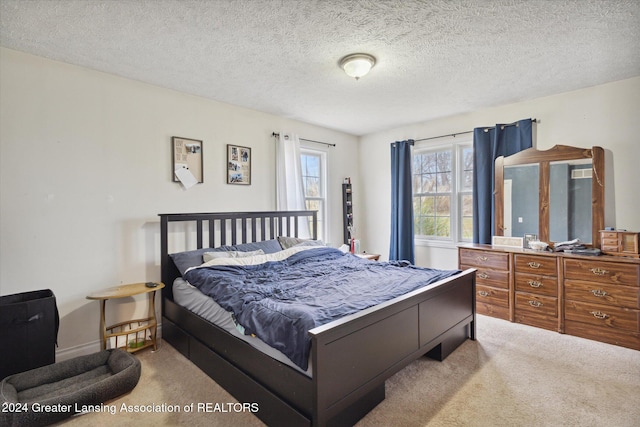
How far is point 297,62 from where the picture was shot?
2592 mm

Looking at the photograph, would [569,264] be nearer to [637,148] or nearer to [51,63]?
[637,148]

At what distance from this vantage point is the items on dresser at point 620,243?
2784 millimetres

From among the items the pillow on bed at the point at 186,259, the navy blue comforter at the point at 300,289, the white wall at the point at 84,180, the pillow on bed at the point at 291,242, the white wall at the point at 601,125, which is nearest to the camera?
the navy blue comforter at the point at 300,289

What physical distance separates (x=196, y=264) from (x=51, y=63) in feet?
6.61

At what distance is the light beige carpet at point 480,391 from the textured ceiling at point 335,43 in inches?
95.9

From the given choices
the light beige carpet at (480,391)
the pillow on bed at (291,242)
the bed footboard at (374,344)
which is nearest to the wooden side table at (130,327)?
the light beige carpet at (480,391)

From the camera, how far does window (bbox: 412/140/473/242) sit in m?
4.22

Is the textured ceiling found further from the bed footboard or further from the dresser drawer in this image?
the dresser drawer

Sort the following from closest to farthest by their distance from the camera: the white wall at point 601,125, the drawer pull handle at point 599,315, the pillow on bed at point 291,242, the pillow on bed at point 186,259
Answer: the drawer pull handle at point 599,315 < the pillow on bed at point 186,259 < the white wall at point 601,125 < the pillow on bed at point 291,242

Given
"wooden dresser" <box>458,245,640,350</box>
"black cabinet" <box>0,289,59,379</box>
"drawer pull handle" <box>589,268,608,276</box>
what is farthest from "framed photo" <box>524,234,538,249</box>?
"black cabinet" <box>0,289,59,379</box>

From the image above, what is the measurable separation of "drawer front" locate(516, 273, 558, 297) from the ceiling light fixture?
8.43 feet

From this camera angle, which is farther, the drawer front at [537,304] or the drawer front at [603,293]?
the drawer front at [537,304]

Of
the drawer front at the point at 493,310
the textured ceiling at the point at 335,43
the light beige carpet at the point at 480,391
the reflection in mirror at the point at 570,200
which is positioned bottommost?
the light beige carpet at the point at 480,391

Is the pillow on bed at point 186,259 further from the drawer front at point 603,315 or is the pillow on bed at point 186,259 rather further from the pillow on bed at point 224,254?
the drawer front at point 603,315
